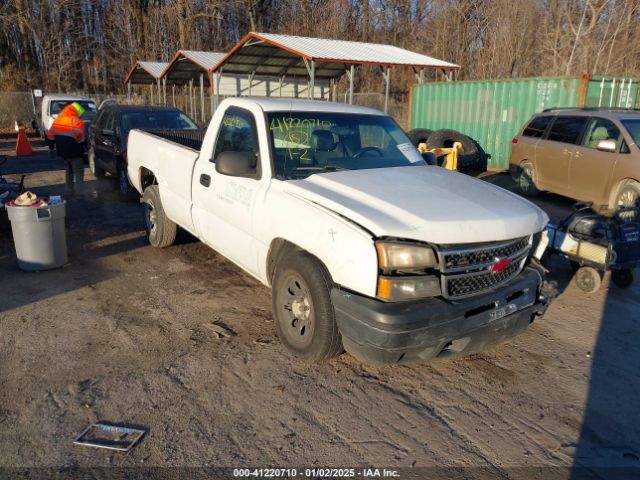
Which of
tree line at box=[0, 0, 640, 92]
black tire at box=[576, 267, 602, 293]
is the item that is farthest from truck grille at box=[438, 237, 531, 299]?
tree line at box=[0, 0, 640, 92]

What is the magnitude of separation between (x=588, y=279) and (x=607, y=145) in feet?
13.6

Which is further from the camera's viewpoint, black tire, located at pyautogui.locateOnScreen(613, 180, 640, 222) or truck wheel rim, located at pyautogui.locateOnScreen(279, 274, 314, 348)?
black tire, located at pyautogui.locateOnScreen(613, 180, 640, 222)

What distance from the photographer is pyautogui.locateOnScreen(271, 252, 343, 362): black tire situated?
12.2 ft

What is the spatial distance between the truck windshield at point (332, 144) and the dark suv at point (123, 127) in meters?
6.12

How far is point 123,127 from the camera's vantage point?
10.4 metres

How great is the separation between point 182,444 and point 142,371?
3.25 ft

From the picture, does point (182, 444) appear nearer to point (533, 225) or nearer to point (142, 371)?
point (142, 371)

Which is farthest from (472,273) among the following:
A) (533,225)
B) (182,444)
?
(182,444)

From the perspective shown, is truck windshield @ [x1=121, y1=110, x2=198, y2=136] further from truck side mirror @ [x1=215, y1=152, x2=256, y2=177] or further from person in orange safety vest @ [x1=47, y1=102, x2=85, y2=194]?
truck side mirror @ [x1=215, y1=152, x2=256, y2=177]

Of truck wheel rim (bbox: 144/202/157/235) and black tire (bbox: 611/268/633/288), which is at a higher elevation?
truck wheel rim (bbox: 144/202/157/235)

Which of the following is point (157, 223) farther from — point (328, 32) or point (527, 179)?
point (328, 32)

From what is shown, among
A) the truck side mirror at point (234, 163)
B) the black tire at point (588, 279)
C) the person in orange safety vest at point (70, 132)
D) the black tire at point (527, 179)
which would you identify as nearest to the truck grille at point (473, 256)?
the truck side mirror at point (234, 163)

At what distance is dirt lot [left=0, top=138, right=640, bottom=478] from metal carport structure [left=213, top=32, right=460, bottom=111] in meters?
12.7

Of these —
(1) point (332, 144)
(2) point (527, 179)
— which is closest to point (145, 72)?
(2) point (527, 179)
